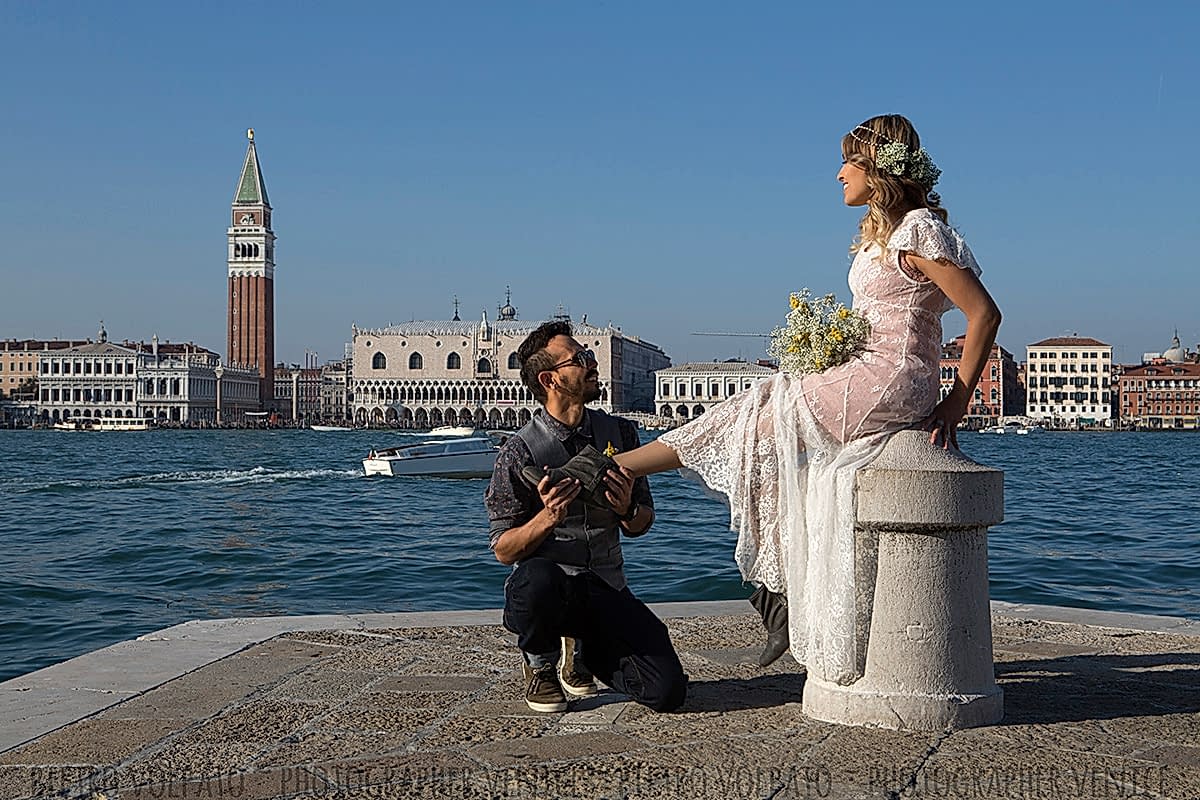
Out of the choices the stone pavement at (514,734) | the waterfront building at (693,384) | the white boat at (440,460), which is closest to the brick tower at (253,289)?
the waterfront building at (693,384)

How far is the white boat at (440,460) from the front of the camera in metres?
30.2

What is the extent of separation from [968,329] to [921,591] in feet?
2.15

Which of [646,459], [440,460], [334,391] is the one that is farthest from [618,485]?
[334,391]

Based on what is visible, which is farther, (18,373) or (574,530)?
(18,373)

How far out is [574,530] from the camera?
10.9 feet

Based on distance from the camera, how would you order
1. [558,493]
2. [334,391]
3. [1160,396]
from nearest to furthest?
[558,493]
[1160,396]
[334,391]

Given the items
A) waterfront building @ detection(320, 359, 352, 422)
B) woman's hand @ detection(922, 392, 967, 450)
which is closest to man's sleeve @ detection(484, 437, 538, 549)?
woman's hand @ detection(922, 392, 967, 450)

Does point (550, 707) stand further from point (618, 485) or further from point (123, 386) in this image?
point (123, 386)

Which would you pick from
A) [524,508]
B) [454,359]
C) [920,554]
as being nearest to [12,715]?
[524,508]

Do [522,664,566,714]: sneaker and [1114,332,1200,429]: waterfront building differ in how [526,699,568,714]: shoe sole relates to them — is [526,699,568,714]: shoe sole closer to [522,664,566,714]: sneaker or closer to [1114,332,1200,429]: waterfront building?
[522,664,566,714]: sneaker

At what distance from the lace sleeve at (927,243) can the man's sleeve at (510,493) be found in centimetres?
104

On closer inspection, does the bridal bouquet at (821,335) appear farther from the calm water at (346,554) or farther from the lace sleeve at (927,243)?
the calm water at (346,554)

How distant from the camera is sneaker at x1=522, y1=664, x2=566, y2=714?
323 cm

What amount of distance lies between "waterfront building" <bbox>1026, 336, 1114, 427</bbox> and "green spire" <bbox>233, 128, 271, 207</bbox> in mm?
62097
